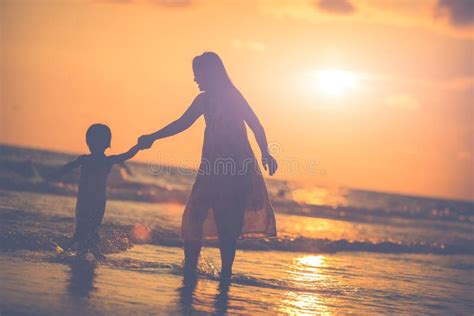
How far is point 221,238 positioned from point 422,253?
8.49m

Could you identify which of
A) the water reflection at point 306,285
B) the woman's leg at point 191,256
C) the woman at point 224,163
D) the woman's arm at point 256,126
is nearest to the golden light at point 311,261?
the water reflection at point 306,285

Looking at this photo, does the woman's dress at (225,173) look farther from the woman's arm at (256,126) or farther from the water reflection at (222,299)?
the water reflection at (222,299)

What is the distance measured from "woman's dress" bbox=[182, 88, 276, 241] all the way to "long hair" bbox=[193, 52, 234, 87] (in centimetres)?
11

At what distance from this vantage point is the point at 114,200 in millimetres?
18469

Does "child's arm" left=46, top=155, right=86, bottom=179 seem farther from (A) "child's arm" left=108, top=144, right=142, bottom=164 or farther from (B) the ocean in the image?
(B) the ocean

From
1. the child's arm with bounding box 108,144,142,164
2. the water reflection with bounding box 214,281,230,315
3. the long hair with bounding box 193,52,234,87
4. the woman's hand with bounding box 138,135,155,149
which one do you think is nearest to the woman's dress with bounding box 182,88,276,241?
the long hair with bounding box 193,52,234,87

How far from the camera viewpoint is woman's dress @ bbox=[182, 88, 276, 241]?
6.10m

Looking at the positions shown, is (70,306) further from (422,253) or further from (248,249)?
(422,253)

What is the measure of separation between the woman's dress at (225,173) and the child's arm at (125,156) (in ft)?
2.53

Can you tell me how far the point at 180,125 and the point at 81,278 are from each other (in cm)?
182

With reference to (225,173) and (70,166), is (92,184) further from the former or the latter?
(225,173)

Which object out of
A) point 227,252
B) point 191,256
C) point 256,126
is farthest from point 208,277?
point 256,126

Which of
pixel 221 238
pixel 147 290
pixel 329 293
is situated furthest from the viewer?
pixel 329 293

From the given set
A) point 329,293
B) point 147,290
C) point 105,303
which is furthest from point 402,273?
point 105,303
